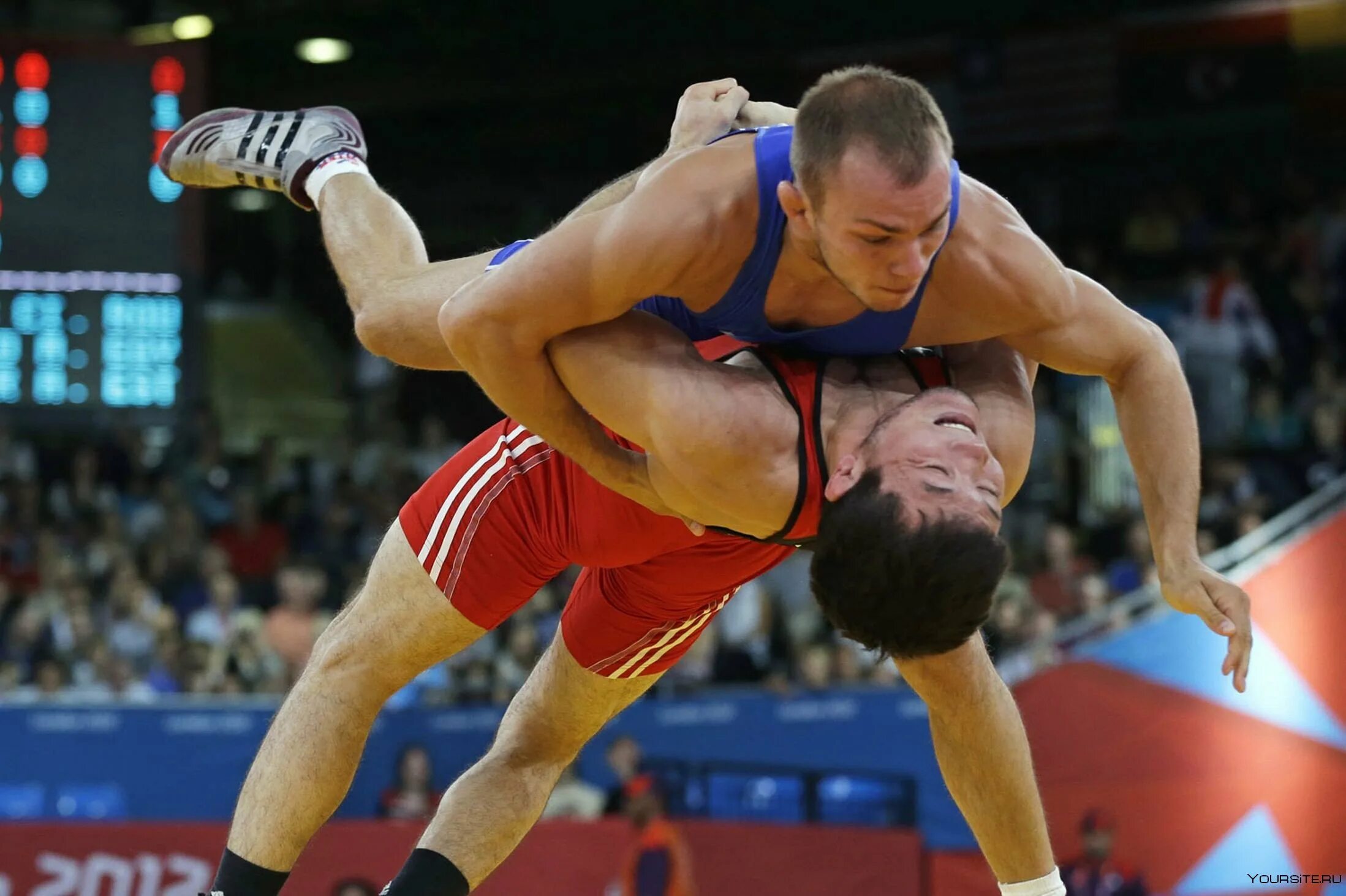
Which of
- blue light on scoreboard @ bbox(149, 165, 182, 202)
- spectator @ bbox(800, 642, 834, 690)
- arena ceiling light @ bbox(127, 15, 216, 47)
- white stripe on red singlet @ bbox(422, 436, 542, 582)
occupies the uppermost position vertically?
arena ceiling light @ bbox(127, 15, 216, 47)

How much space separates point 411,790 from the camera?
23.7 ft

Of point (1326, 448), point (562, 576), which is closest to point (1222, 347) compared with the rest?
point (1326, 448)

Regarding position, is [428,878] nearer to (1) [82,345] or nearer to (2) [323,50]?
(1) [82,345]

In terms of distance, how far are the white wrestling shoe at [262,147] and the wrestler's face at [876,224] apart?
1.74 metres

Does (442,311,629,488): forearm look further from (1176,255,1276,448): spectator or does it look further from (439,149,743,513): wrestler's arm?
(1176,255,1276,448): spectator

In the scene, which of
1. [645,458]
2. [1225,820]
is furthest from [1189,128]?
[645,458]

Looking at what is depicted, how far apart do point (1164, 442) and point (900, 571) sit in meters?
0.71

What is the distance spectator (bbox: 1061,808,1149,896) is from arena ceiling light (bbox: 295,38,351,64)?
902cm

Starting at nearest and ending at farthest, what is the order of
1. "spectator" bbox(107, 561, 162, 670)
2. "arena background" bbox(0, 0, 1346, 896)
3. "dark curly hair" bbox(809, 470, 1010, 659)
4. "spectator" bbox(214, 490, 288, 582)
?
1. "dark curly hair" bbox(809, 470, 1010, 659)
2. "arena background" bbox(0, 0, 1346, 896)
3. "spectator" bbox(107, 561, 162, 670)
4. "spectator" bbox(214, 490, 288, 582)

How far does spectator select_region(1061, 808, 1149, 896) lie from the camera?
662 centimetres

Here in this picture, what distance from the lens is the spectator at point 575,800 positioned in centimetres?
731

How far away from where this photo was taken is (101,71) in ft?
33.6

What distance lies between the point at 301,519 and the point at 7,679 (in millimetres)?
2410

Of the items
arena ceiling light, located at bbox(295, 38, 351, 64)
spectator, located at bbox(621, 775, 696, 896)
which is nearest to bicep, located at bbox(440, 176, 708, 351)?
spectator, located at bbox(621, 775, 696, 896)
